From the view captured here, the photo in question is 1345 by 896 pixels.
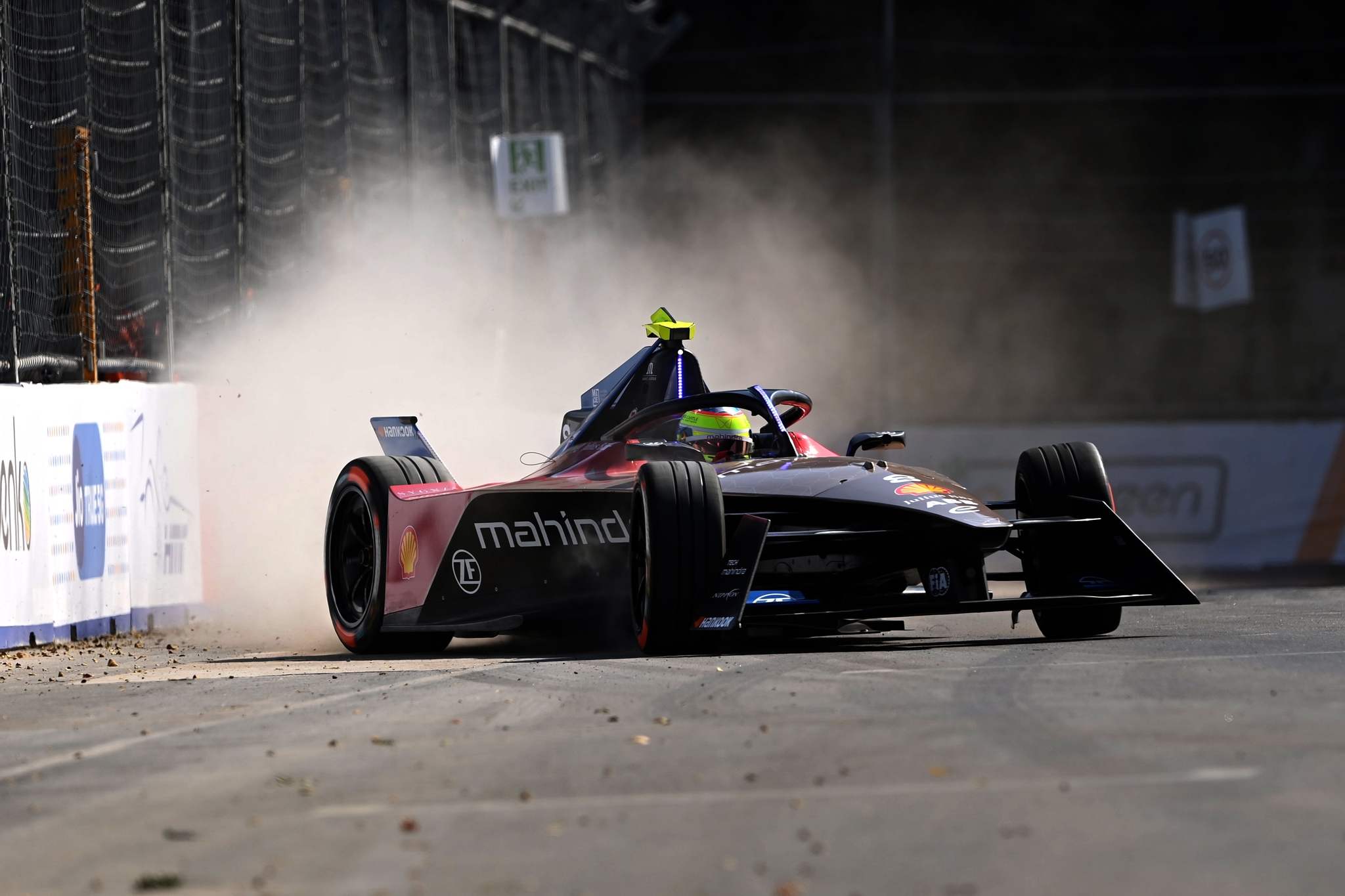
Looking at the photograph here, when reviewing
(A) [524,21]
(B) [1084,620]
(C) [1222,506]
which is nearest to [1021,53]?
(A) [524,21]

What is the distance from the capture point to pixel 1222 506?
57.8ft

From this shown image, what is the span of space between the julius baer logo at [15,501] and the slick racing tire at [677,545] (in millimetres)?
4042

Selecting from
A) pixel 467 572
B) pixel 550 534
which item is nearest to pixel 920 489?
pixel 550 534

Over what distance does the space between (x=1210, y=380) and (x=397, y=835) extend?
24.2 meters

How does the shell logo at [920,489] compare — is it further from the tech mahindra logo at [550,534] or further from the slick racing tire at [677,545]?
the tech mahindra logo at [550,534]

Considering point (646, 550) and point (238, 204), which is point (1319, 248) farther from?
point (646, 550)

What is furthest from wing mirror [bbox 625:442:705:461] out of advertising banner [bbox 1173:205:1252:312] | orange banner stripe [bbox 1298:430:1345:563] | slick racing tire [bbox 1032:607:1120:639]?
→ advertising banner [bbox 1173:205:1252:312]

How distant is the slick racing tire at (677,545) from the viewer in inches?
299

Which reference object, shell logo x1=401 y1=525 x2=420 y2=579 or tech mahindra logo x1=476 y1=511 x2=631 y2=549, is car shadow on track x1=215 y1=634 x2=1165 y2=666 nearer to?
shell logo x1=401 y1=525 x2=420 y2=579

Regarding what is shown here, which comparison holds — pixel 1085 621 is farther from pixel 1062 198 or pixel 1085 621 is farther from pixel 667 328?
pixel 1062 198

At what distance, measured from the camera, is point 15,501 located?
397 inches

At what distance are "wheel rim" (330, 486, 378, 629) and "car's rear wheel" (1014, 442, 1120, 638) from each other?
3359 mm

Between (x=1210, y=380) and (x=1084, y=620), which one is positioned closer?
(x=1084, y=620)

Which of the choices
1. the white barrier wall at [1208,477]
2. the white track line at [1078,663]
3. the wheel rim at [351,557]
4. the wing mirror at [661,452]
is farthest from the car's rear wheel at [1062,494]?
the white barrier wall at [1208,477]
